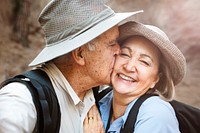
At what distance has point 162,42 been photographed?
107cm

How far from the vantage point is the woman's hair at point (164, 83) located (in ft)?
3.74

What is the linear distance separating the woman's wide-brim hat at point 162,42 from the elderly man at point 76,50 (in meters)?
0.05

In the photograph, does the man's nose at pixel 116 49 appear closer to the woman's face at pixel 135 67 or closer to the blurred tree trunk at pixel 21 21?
the woman's face at pixel 135 67

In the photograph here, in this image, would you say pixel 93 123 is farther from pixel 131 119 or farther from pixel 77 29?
pixel 77 29

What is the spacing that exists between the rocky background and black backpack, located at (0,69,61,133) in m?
1.74

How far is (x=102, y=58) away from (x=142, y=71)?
0.14 meters

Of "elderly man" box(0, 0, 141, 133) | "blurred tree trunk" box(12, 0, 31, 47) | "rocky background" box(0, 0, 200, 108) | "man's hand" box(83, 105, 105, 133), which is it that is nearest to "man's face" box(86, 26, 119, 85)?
"elderly man" box(0, 0, 141, 133)

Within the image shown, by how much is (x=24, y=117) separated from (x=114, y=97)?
409 millimetres

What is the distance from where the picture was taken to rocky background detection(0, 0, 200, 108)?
8.55 feet

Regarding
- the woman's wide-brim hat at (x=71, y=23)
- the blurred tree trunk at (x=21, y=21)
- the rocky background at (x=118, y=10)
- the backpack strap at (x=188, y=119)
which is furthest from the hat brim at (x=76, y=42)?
the blurred tree trunk at (x=21, y=21)

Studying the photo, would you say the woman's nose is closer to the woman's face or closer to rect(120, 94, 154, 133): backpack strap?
the woman's face

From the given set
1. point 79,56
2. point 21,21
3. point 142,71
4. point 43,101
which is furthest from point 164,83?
point 21,21

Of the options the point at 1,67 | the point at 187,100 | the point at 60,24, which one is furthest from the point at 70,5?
the point at 1,67

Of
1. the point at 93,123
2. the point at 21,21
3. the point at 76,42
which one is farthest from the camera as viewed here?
the point at 21,21
